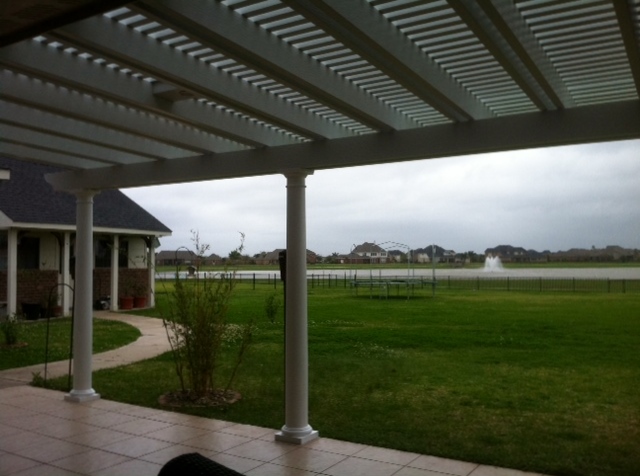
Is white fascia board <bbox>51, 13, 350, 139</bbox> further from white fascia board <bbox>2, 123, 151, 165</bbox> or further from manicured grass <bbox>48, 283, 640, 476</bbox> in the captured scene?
manicured grass <bbox>48, 283, 640, 476</bbox>

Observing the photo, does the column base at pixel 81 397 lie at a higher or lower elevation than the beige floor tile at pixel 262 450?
higher

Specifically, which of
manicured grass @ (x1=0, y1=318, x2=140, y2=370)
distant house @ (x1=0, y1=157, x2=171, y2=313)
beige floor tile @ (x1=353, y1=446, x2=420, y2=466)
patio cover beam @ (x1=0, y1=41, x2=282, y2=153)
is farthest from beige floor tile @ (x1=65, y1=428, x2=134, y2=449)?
distant house @ (x1=0, y1=157, x2=171, y2=313)

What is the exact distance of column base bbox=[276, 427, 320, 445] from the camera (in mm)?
5953

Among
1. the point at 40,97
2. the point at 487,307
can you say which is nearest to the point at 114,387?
the point at 40,97

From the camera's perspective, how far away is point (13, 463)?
5.39 m

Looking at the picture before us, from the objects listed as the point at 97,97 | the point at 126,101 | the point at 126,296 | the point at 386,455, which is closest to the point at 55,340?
the point at 126,296

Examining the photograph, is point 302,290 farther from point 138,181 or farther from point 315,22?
point 315,22

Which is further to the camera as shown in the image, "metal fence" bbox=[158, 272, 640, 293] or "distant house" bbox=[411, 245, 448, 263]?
"distant house" bbox=[411, 245, 448, 263]

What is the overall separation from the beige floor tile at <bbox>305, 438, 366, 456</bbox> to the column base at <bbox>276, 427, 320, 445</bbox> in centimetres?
5

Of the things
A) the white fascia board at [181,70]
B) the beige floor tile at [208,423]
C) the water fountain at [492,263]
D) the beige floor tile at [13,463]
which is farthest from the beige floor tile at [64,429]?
Answer: the water fountain at [492,263]

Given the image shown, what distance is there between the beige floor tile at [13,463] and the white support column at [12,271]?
12.7m

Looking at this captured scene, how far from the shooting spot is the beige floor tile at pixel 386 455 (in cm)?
550

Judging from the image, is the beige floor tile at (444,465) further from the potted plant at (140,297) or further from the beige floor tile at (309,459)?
Result: the potted plant at (140,297)

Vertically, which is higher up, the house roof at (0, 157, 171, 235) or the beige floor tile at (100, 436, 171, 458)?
the house roof at (0, 157, 171, 235)
